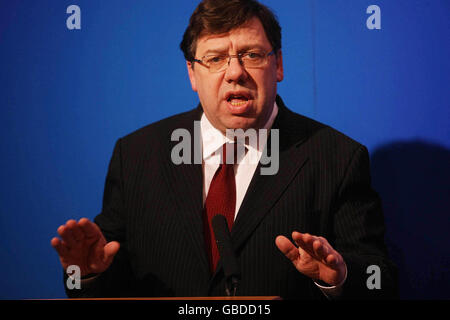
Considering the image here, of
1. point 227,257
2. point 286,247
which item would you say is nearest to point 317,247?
point 286,247

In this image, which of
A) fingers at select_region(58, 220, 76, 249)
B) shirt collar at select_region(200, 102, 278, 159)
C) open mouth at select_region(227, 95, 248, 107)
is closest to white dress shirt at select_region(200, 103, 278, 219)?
shirt collar at select_region(200, 102, 278, 159)

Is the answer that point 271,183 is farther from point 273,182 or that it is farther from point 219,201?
Result: point 219,201

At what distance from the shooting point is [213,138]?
1709mm

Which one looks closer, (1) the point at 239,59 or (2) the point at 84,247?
(2) the point at 84,247

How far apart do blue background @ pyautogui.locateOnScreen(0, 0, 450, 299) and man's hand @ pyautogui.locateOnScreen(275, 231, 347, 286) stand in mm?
822

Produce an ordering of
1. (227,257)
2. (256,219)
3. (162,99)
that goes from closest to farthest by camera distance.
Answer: (227,257)
(256,219)
(162,99)

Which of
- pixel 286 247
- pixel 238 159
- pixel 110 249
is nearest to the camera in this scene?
pixel 286 247

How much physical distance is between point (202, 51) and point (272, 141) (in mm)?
411

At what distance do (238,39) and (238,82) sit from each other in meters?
0.15

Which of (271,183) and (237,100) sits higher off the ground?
(237,100)

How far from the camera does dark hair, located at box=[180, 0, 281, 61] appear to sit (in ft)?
5.26

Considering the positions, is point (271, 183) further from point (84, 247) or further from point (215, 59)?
point (84, 247)

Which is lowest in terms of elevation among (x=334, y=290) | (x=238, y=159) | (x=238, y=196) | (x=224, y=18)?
(x=334, y=290)
